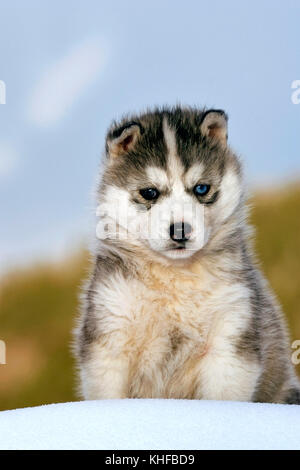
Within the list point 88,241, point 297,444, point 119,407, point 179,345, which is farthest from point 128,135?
point 297,444

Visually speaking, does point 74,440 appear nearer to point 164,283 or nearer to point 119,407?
point 119,407

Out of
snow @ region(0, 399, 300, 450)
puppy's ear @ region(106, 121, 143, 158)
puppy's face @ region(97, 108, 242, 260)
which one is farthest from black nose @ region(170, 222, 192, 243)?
snow @ region(0, 399, 300, 450)

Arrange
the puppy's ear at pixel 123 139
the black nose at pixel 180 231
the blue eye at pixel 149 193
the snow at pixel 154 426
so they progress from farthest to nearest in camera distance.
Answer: the puppy's ear at pixel 123 139
the blue eye at pixel 149 193
the black nose at pixel 180 231
the snow at pixel 154 426

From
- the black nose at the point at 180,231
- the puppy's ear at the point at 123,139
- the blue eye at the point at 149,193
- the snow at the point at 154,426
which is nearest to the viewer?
the snow at the point at 154,426

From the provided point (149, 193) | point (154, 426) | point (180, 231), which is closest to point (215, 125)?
point (149, 193)

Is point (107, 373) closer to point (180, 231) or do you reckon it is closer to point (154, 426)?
point (154, 426)

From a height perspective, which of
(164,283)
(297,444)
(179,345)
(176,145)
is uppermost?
(176,145)

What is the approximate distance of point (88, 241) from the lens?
2.86 m

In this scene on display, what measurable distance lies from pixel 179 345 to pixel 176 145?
673mm

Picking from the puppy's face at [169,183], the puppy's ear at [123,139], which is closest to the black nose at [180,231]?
the puppy's face at [169,183]

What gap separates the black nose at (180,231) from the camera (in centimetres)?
251

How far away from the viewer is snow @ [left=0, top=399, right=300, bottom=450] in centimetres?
219

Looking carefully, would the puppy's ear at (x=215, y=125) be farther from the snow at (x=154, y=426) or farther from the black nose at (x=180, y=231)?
the snow at (x=154, y=426)

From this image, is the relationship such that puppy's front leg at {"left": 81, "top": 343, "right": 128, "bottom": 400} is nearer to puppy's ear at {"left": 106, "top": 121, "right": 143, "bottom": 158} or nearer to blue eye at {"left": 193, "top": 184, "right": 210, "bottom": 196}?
blue eye at {"left": 193, "top": 184, "right": 210, "bottom": 196}
